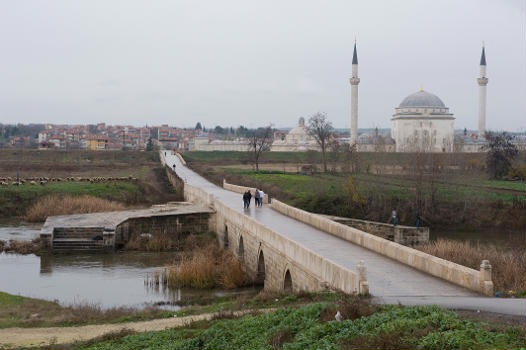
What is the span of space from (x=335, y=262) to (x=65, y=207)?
24.8m

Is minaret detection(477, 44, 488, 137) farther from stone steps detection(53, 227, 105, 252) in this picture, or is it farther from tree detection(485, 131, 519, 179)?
stone steps detection(53, 227, 105, 252)

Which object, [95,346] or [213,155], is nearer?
[95,346]

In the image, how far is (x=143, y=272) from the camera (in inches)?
941

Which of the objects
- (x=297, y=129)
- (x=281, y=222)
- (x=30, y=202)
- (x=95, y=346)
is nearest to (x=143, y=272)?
(x=281, y=222)

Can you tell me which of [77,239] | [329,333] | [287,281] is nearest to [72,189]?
[77,239]

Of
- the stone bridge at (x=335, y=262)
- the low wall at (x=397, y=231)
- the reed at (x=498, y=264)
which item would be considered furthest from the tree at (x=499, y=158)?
the reed at (x=498, y=264)

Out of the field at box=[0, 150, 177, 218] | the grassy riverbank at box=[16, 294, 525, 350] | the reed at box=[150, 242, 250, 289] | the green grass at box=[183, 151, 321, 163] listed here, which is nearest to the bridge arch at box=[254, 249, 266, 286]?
the reed at box=[150, 242, 250, 289]

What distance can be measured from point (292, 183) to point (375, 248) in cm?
3286

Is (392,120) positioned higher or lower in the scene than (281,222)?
higher

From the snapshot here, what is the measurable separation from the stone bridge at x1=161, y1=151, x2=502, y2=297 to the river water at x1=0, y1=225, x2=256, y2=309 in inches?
90.0

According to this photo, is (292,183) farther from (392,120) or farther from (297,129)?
(297,129)

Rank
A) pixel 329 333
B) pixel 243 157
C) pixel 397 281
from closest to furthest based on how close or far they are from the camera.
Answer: pixel 329 333 → pixel 397 281 → pixel 243 157

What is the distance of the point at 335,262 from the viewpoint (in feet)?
51.9

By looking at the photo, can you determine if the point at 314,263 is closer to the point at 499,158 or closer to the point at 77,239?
the point at 77,239
